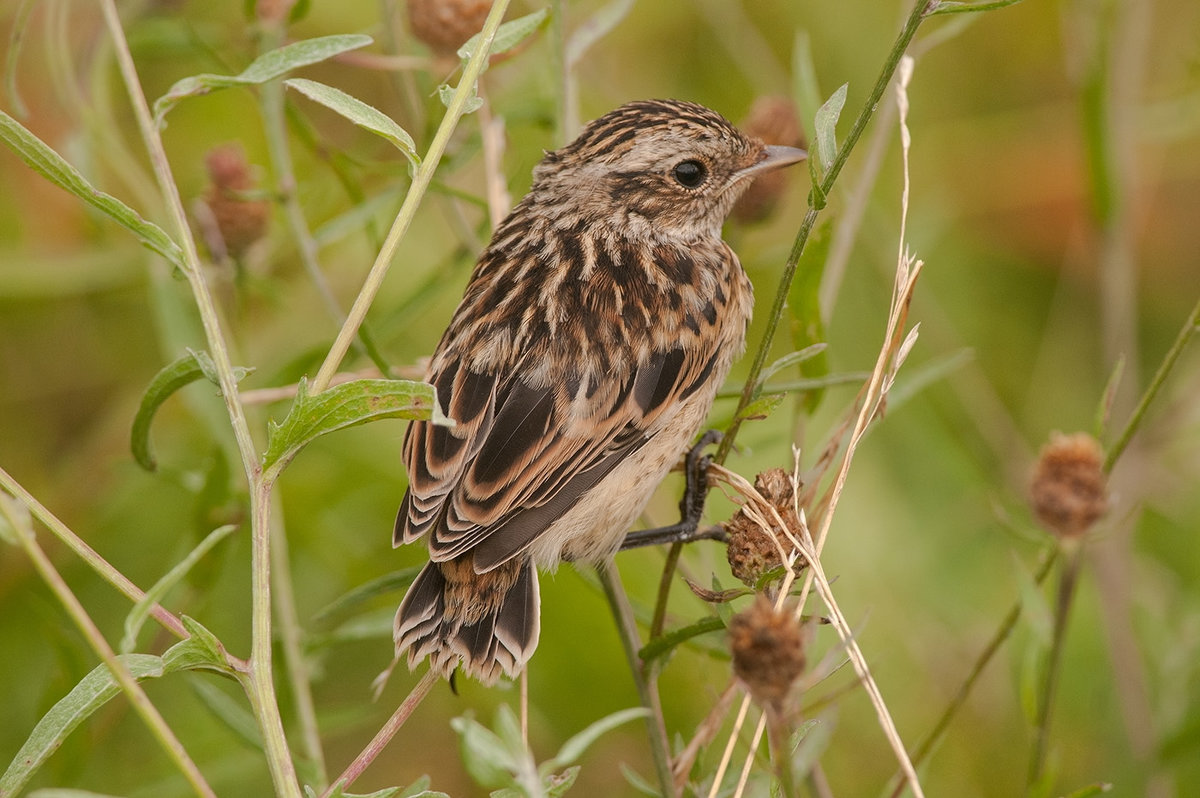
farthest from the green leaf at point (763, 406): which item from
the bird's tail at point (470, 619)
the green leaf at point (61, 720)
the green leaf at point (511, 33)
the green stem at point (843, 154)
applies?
the green leaf at point (61, 720)

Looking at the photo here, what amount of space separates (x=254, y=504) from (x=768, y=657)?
102 cm

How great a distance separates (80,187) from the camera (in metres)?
2.49

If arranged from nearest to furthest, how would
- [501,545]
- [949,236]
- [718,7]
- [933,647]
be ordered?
[501,545] → [933,647] → [718,7] → [949,236]

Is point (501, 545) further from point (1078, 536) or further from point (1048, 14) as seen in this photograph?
point (1048, 14)

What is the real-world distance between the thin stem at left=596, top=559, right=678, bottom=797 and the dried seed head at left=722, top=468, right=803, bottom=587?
0.38 metres

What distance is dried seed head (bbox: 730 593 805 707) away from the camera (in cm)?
196

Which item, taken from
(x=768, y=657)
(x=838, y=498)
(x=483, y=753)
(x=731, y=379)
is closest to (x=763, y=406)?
(x=838, y=498)

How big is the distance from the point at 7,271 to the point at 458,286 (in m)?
1.93

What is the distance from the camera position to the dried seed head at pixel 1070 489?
229 centimetres

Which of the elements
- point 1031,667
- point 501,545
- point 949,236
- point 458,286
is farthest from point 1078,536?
point 949,236

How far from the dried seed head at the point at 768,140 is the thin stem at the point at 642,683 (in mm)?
1614

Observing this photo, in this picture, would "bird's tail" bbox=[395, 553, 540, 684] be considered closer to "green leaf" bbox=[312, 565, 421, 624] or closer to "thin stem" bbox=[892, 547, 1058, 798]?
"green leaf" bbox=[312, 565, 421, 624]

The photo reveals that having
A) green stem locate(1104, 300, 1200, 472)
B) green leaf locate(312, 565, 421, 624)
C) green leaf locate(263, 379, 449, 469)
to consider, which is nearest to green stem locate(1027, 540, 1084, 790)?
green stem locate(1104, 300, 1200, 472)

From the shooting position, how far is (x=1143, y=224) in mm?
7266
